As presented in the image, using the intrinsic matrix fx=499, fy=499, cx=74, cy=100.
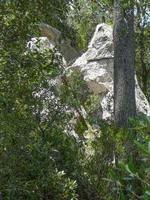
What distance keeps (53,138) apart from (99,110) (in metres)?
5.91

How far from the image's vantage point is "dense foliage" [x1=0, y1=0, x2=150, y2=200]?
4.11 metres

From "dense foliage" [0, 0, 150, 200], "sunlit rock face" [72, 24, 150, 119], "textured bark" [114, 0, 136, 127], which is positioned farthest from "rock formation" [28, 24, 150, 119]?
"dense foliage" [0, 0, 150, 200]

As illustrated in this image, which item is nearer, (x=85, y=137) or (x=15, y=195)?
(x=15, y=195)

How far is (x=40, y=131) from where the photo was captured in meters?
5.51

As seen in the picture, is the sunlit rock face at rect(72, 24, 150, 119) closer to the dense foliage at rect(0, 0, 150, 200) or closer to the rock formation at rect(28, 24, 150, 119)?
the rock formation at rect(28, 24, 150, 119)

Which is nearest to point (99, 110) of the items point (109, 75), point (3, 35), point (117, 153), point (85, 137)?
point (109, 75)

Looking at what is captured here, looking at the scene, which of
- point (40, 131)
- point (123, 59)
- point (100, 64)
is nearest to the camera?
point (40, 131)

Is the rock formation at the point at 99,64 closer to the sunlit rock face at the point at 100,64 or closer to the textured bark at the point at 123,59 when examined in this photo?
the sunlit rock face at the point at 100,64

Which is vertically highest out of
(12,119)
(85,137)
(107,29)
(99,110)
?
(107,29)

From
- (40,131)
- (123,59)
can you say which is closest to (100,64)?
(123,59)

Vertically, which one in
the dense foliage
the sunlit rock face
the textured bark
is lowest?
the dense foliage

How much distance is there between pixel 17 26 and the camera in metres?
4.18

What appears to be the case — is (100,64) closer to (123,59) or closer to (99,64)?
(99,64)

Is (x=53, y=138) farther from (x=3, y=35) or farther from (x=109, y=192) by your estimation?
(x=3, y=35)
